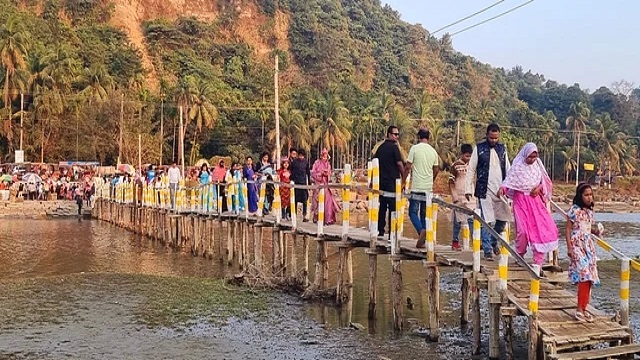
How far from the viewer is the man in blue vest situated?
10.0m

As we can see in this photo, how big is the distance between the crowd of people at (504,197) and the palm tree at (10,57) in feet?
167

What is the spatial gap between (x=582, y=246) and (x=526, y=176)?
44.4 inches

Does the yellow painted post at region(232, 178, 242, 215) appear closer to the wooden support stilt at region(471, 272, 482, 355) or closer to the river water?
the river water

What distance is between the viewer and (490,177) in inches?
395

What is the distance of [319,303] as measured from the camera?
14.0 m

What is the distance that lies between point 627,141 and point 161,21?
63.1 meters

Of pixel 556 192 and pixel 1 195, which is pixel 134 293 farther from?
pixel 556 192

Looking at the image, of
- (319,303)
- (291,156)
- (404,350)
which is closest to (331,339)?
(404,350)

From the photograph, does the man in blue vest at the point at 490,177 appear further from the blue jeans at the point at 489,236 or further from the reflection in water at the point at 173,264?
the reflection in water at the point at 173,264

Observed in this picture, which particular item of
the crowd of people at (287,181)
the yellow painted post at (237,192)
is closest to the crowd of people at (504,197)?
the crowd of people at (287,181)

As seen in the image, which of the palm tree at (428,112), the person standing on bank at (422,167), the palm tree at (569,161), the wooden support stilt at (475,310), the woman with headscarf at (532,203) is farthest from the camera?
the palm tree at (569,161)

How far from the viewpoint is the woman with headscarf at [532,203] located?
29.9 ft

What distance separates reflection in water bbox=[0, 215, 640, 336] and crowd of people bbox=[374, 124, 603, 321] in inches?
72.3

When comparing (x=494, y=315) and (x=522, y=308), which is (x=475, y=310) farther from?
(x=522, y=308)
